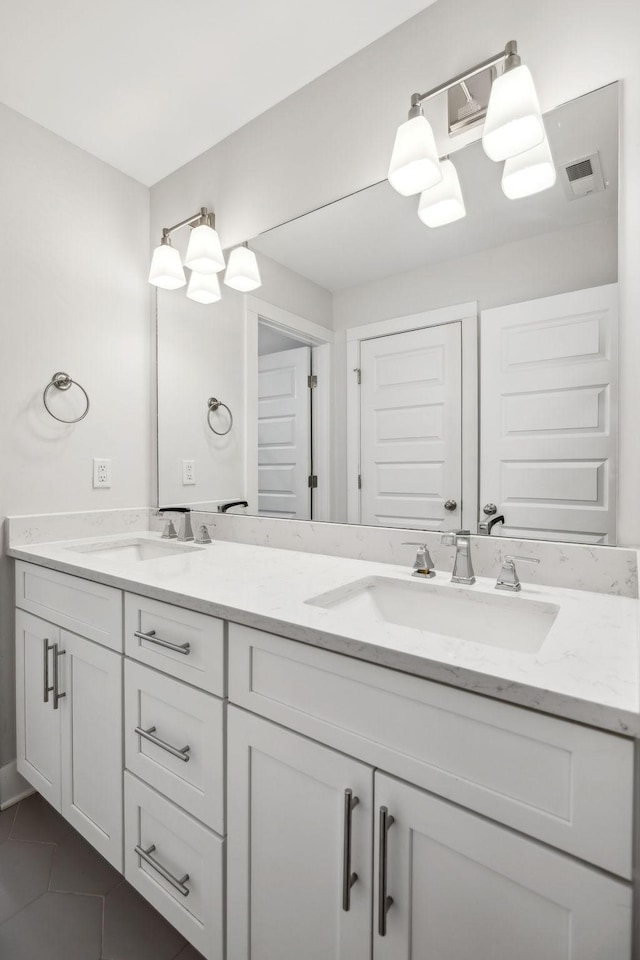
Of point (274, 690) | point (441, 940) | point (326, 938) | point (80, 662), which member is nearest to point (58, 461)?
point (80, 662)

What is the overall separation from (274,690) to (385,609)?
39cm

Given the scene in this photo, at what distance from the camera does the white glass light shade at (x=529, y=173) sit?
1.13m

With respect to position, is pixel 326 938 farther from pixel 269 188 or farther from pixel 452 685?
pixel 269 188

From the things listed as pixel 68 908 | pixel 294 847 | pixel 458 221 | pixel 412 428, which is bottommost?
pixel 68 908

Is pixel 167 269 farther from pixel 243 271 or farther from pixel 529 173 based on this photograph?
pixel 529 173

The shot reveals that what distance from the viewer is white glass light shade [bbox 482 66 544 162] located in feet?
3.50

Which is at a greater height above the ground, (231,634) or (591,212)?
(591,212)

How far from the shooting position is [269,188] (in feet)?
5.53

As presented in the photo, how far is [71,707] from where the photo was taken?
1401mm

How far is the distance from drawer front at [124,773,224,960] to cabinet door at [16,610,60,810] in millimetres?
445

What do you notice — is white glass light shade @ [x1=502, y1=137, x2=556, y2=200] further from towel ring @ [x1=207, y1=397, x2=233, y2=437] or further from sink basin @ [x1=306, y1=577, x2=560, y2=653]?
towel ring @ [x1=207, y1=397, x2=233, y2=437]

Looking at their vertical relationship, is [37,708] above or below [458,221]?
below

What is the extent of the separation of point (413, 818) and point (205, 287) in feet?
6.05

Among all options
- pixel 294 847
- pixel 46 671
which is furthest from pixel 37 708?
pixel 294 847
